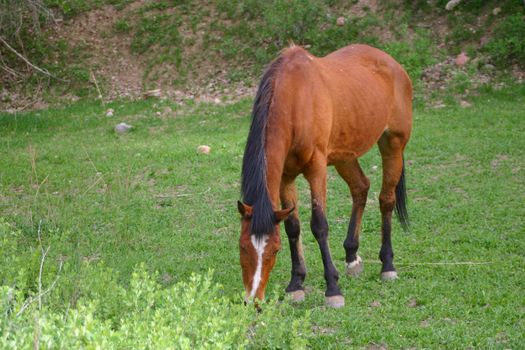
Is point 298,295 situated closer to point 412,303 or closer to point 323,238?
point 323,238

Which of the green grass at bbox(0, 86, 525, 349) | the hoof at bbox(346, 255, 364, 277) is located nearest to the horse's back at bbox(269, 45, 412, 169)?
the hoof at bbox(346, 255, 364, 277)

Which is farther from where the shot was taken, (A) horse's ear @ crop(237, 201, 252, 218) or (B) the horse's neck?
(B) the horse's neck

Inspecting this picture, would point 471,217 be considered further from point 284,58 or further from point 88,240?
point 88,240

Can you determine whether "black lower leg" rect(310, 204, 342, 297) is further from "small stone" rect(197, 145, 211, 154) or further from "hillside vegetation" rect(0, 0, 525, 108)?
"hillside vegetation" rect(0, 0, 525, 108)

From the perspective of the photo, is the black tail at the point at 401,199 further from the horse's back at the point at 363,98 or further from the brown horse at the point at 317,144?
the horse's back at the point at 363,98

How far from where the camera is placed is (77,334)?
129 inches

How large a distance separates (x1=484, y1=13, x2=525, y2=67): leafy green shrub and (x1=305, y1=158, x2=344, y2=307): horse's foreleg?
8.96 metres

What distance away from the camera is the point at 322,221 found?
6.13 m

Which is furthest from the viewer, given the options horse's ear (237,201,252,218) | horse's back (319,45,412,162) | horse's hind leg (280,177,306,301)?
horse's back (319,45,412,162)

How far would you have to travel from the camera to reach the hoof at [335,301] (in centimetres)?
591

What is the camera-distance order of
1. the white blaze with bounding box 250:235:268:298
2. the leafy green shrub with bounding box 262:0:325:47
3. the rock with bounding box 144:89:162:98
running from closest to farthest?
the white blaze with bounding box 250:235:268:298
the rock with bounding box 144:89:162:98
the leafy green shrub with bounding box 262:0:325:47

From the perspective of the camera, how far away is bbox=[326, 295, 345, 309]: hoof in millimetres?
5914

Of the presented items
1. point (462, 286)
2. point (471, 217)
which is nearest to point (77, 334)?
point (462, 286)

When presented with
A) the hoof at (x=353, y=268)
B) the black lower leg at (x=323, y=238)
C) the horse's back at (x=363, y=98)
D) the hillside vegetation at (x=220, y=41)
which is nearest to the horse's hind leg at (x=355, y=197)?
the hoof at (x=353, y=268)
